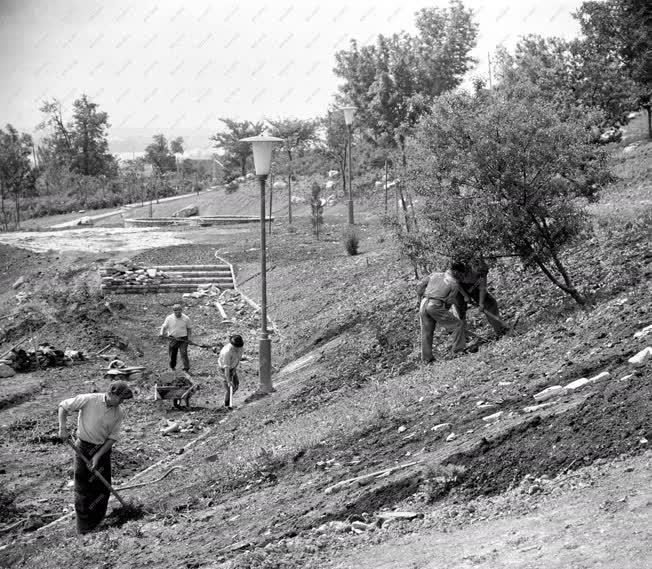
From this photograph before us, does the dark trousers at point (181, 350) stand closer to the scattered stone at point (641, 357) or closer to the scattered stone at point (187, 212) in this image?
the scattered stone at point (641, 357)

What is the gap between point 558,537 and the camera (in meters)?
5.72

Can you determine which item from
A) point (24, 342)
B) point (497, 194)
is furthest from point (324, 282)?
point (497, 194)

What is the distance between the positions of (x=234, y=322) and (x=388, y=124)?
18.4m

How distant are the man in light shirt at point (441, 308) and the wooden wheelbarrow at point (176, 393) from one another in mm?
4315

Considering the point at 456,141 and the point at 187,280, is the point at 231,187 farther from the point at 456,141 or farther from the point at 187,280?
the point at 456,141

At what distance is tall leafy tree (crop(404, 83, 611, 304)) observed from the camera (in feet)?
39.3

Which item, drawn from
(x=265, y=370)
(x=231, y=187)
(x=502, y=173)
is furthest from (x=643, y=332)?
(x=231, y=187)

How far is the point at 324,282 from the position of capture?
23828 mm

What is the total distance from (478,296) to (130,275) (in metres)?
16.4

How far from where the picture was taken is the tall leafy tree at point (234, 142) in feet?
212

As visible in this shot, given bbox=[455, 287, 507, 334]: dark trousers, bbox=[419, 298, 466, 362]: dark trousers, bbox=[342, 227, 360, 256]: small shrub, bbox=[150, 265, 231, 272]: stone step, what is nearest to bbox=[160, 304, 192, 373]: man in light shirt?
bbox=[419, 298, 466, 362]: dark trousers

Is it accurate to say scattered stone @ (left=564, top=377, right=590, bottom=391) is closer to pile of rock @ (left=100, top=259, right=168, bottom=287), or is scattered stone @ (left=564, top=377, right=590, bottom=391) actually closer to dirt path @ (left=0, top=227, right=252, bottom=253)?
pile of rock @ (left=100, top=259, right=168, bottom=287)

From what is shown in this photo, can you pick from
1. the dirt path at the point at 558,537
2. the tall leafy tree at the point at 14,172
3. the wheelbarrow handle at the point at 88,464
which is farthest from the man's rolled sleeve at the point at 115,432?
the tall leafy tree at the point at 14,172

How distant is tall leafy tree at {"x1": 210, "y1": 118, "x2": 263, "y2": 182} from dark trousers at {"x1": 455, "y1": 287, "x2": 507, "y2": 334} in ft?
171
